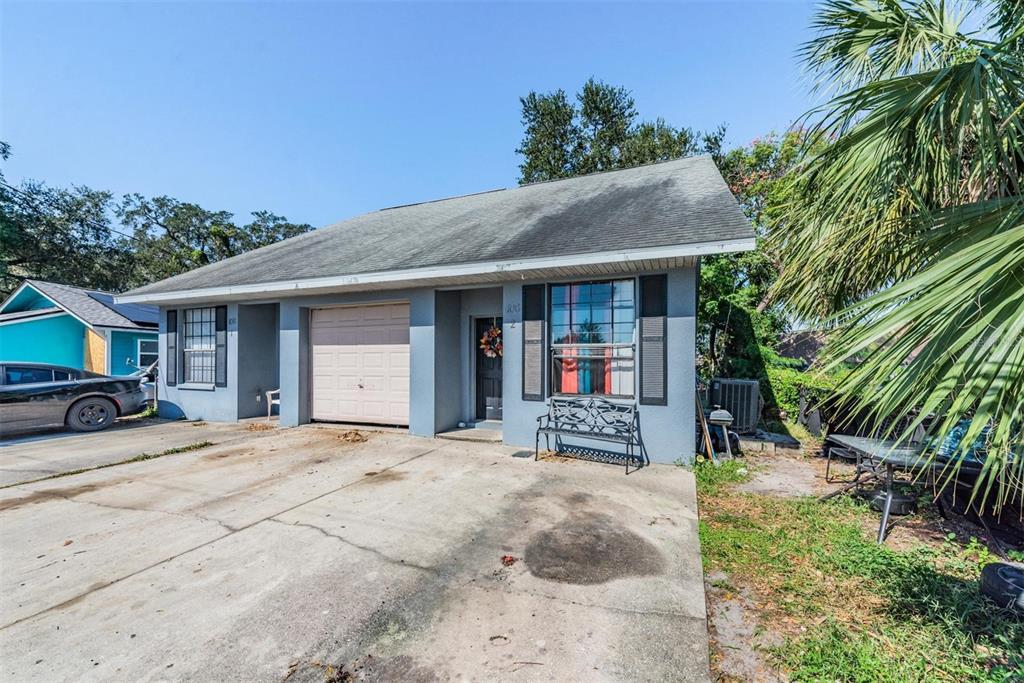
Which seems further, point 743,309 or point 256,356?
point 743,309

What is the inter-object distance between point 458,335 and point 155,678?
635 centimetres

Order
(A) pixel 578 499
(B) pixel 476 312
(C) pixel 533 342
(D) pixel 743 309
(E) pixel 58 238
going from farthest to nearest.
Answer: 1. (E) pixel 58 238
2. (D) pixel 743 309
3. (B) pixel 476 312
4. (C) pixel 533 342
5. (A) pixel 578 499

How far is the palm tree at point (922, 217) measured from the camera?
1.46 m

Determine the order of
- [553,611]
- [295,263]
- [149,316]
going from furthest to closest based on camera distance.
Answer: [149,316] → [295,263] → [553,611]

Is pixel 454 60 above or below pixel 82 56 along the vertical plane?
above

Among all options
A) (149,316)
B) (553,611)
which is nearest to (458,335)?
(553,611)

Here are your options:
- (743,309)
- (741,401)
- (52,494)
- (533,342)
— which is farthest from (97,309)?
(743,309)

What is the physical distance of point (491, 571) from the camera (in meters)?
3.03

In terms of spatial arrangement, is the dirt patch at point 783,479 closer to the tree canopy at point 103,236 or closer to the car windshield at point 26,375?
the car windshield at point 26,375

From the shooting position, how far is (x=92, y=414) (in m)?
8.61

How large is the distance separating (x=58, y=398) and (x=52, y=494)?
16.7 feet

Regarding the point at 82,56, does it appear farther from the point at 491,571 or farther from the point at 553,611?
the point at 553,611

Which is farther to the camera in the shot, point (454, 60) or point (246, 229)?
point (246, 229)

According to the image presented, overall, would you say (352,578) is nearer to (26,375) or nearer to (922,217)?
(922,217)
